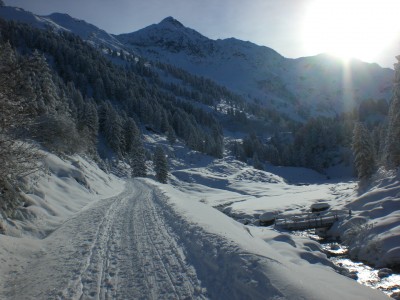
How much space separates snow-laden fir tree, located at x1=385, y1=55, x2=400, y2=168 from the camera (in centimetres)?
3241

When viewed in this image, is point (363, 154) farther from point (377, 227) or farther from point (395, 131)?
point (377, 227)

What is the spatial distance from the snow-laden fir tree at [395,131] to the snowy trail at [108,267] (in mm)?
28076

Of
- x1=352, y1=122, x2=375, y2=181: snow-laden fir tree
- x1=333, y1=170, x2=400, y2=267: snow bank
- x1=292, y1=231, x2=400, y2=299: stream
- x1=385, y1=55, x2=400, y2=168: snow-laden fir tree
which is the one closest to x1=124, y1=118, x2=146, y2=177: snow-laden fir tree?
x1=352, y1=122, x2=375, y2=181: snow-laden fir tree

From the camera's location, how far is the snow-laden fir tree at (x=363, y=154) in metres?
40.8

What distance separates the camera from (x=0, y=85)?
28.3 feet

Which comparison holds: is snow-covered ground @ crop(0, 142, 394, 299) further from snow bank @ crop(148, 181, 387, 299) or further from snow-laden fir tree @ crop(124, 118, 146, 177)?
snow-laden fir tree @ crop(124, 118, 146, 177)

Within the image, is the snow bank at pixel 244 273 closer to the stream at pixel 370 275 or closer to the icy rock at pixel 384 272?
the stream at pixel 370 275

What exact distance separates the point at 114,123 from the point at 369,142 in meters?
57.7

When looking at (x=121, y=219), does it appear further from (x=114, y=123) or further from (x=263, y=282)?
(x=114, y=123)

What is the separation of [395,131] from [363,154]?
31.3 feet

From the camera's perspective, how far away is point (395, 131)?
32.8 m

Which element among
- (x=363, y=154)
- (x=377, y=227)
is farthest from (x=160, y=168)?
(x=377, y=227)

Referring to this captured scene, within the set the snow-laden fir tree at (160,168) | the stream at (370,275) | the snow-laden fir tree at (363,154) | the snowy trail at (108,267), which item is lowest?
the snow-laden fir tree at (160,168)

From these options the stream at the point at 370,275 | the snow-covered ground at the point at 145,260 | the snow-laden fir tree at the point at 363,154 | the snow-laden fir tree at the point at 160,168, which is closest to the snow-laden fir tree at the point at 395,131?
the snow-laden fir tree at the point at 363,154
